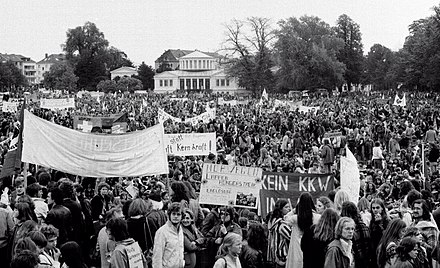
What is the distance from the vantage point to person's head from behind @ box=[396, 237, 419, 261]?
20.9 feet

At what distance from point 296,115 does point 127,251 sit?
1242 inches

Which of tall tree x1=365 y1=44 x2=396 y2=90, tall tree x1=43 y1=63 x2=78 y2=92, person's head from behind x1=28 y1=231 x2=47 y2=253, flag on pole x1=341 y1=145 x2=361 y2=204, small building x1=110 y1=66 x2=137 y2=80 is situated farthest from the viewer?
small building x1=110 y1=66 x2=137 y2=80

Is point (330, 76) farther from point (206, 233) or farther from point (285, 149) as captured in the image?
point (206, 233)

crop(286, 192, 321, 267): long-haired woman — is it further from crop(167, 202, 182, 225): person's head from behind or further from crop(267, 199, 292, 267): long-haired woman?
crop(167, 202, 182, 225): person's head from behind

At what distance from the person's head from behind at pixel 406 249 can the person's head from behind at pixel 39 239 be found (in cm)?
319

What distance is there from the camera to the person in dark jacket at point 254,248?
7.52 meters

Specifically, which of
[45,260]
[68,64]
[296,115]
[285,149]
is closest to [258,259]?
[45,260]

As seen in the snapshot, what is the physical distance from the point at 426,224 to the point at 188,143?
35.7ft

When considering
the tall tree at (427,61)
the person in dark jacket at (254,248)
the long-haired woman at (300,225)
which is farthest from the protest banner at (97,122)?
the tall tree at (427,61)

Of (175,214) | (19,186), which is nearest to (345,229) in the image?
(175,214)

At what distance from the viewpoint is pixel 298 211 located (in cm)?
725

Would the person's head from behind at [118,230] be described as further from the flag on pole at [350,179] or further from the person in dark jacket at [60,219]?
the flag on pole at [350,179]

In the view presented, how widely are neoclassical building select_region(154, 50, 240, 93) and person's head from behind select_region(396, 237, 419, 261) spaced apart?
139 m

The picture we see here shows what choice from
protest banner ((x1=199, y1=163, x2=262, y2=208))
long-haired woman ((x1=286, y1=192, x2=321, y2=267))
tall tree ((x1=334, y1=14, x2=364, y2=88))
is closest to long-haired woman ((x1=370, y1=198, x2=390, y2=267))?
long-haired woman ((x1=286, y1=192, x2=321, y2=267))
